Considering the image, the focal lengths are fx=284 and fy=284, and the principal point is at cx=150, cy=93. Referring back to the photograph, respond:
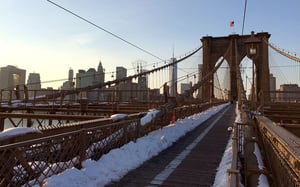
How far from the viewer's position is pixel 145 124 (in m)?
10.8

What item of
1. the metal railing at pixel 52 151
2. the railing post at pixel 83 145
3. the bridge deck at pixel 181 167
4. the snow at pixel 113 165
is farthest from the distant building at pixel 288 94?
the railing post at pixel 83 145

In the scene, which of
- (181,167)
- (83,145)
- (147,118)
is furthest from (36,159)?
(147,118)

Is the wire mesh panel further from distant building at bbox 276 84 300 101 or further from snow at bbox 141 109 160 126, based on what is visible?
distant building at bbox 276 84 300 101

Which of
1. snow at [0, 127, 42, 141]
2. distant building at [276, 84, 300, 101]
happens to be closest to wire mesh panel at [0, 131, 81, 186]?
snow at [0, 127, 42, 141]

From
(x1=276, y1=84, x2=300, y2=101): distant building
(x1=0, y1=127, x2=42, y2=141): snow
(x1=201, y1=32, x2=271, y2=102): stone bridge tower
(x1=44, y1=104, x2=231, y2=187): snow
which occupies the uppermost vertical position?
(x1=201, y1=32, x2=271, y2=102): stone bridge tower

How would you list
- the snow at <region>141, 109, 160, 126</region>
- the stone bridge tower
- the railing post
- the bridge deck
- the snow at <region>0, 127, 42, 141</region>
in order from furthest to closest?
the stone bridge tower < the snow at <region>141, 109, 160, 126</region> < the railing post < the bridge deck < the snow at <region>0, 127, 42, 141</region>

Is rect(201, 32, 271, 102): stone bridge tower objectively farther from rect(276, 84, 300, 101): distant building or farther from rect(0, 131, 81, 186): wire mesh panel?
rect(0, 131, 81, 186): wire mesh panel

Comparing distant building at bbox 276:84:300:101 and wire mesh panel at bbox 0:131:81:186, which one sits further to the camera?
distant building at bbox 276:84:300:101

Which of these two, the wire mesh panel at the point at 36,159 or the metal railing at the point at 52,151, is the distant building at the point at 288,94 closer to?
the metal railing at the point at 52,151

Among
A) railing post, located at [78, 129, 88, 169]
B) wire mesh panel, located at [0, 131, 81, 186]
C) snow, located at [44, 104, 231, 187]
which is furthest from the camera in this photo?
railing post, located at [78, 129, 88, 169]

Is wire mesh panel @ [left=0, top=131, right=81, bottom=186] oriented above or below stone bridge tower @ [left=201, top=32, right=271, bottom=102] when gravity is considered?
below

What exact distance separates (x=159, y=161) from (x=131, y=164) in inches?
40.2

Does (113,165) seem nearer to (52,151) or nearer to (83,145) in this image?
(83,145)

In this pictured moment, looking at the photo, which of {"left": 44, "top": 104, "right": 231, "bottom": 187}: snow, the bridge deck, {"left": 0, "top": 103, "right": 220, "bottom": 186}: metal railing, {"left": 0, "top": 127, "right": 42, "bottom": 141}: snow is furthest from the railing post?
{"left": 0, "top": 127, "right": 42, "bottom": 141}: snow
